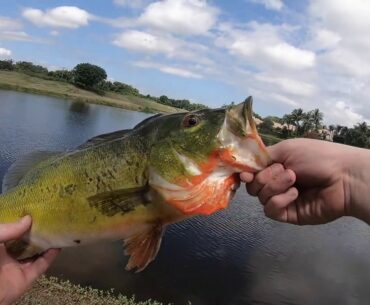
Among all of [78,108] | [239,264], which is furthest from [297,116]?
[239,264]

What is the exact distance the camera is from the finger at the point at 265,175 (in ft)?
9.51

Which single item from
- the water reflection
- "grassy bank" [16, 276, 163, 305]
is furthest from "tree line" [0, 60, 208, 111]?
"grassy bank" [16, 276, 163, 305]

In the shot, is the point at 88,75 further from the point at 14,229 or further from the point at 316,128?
the point at 14,229

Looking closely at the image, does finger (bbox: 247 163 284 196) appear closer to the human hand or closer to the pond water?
the human hand

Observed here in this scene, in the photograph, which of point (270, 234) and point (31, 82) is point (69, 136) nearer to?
point (270, 234)

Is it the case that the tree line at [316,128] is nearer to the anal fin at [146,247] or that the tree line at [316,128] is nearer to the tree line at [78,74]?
the tree line at [78,74]

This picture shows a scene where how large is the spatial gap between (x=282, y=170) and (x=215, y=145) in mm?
564

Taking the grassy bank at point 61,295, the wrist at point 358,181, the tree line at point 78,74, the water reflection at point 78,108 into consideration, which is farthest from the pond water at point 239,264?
the tree line at point 78,74

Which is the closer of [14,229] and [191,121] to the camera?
[191,121]

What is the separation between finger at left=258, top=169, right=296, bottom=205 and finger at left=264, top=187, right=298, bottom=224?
6 cm

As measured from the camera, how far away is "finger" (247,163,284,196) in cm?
290

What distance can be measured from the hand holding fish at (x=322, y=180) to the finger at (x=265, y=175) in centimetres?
1

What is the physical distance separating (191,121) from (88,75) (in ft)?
481

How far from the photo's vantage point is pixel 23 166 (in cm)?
352
